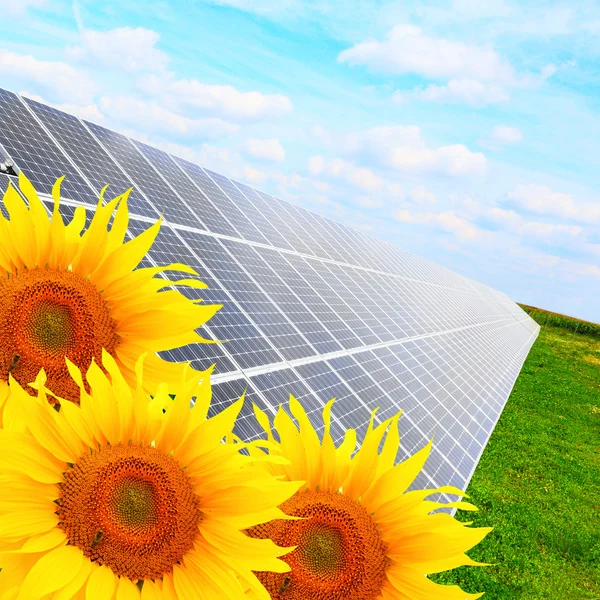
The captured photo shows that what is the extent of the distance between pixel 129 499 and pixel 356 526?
472 millimetres

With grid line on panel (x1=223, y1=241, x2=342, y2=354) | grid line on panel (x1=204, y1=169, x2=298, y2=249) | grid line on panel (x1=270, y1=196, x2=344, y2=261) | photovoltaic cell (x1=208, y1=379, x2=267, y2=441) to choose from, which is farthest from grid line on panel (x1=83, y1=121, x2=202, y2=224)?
grid line on panel (x1=270, y1=196, x2=344, y2=261)

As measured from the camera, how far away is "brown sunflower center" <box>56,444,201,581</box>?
1.13 m

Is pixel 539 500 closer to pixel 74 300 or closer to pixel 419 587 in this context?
pixel 419 587

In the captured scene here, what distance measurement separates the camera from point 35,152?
995cm

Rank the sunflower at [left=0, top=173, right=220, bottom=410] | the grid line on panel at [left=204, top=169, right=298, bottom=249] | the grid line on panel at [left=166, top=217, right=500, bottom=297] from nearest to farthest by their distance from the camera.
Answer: the sunflower at [left=0, top=173, right=220, bottom=410] → the grid line on panel at [left=166, top=217, right=500, bottom=297] → the grid line on panel at [left=204, top=169, right=298, bottom=249]

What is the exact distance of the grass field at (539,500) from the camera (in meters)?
12.6

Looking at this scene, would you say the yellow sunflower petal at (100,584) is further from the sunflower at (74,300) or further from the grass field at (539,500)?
the grass field at (539,500)

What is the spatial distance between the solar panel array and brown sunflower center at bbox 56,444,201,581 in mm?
4748

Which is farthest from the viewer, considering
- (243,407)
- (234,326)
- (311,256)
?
(311,256)

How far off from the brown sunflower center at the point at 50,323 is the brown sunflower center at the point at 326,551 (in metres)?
0.61

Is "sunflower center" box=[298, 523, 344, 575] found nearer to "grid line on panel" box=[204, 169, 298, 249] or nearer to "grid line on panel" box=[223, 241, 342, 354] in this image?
"grid line on panel" box=[223, 241, 342, 354]

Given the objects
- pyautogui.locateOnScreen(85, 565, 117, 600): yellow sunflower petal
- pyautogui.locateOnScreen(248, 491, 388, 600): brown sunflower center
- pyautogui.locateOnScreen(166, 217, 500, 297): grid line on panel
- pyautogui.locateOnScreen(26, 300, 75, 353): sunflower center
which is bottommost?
pyautogui.locateOnScreen(85, 565, 117, 600): yellow sunflower petal

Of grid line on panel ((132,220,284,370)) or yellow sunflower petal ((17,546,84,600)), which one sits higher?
yellow sunflower petal ((17,546,84,600))

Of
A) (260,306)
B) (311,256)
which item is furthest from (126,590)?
(311,256)
